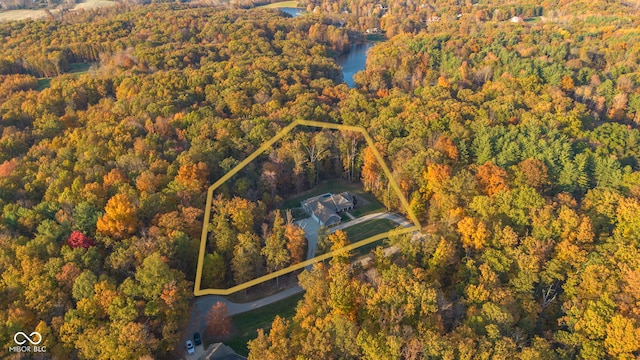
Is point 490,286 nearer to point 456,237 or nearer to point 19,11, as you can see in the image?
point 456,237

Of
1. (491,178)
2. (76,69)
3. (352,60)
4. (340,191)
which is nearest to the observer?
(491,178)

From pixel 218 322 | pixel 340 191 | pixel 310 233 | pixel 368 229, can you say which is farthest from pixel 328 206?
pixel 218 322

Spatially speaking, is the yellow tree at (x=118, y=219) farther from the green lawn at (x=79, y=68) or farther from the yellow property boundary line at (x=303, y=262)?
the green lawn at (x=79, y=68)

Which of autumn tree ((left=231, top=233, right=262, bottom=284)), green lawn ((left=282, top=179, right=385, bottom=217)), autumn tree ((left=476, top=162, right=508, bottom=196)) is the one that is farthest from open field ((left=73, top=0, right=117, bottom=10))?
autumn tree ((left=476, top=162, right=508, bottom=196))

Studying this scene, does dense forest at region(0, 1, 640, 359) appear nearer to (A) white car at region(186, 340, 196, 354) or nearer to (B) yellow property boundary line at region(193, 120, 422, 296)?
(B) yellow property boundary line at region(193, 120, 422, 296)

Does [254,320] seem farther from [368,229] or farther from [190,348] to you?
[368,229]

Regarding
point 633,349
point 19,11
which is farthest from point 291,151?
point 19,11
